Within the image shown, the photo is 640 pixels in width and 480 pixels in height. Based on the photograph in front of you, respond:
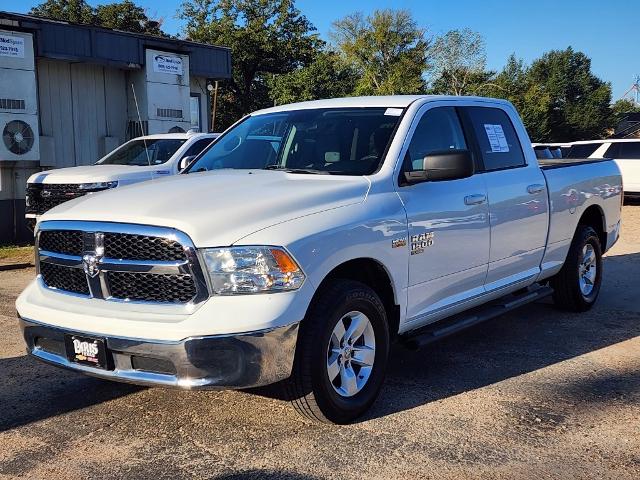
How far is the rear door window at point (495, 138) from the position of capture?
521 centimetres

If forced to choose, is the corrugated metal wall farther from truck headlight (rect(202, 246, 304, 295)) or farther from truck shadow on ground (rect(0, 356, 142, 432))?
truck headlight (rect(202, 246, 304, 295))

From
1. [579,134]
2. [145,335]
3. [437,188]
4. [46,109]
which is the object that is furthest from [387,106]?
[579,134]

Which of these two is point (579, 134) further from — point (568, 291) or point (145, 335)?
point (145, 335)

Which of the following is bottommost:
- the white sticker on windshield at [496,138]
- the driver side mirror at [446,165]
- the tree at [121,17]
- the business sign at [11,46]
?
the driver side mirror at [446,165]

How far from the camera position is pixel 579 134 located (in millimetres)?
61844

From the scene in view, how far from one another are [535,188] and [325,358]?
9.11 ft

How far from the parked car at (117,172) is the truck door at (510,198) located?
500 centimetres

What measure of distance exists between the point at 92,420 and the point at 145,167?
671 centimetres

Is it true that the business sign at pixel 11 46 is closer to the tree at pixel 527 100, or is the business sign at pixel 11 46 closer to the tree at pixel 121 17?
the tree at pixel 121 17

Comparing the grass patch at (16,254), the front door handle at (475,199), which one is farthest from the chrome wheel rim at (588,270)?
the grass patch at (16,254)

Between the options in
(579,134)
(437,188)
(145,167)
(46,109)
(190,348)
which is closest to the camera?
(190,348)

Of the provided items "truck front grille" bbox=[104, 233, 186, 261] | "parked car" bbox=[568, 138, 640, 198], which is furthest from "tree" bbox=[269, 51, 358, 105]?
"truck front grille" bbox=[104, 233, 186, 261]

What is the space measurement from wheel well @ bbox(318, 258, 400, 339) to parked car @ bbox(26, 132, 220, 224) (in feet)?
18.5

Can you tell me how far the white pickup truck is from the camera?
3.31 metres
